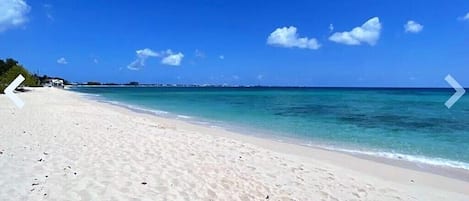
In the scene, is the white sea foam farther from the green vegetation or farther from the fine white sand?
the green vegetation

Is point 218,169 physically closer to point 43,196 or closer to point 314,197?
point 314,197

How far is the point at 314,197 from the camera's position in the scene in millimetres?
5824

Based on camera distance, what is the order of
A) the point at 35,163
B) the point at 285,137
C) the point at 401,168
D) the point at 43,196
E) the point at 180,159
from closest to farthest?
the point at 43,196 → the point at 35,163 → the point at 180,159 → the point at 401,168 → the point at 285,137

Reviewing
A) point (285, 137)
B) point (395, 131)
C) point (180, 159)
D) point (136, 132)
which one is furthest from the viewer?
point (395, 131)

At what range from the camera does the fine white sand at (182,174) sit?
555 cm

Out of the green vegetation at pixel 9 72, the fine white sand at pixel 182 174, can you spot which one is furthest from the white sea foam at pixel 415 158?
the green vegetation at pixel 9 72

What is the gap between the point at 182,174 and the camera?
6.57m

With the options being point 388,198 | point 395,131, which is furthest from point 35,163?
point 395,131

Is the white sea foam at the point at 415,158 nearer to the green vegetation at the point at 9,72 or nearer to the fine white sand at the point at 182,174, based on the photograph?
the fine white sand at the point at 182,174

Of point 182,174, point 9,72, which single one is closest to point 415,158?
point 182,174

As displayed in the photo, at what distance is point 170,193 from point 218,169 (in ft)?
5.83

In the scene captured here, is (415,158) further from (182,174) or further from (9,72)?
(9,72)

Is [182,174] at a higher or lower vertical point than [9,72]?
lower

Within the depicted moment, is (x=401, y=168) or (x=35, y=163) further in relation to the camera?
(x=401, y=168)
